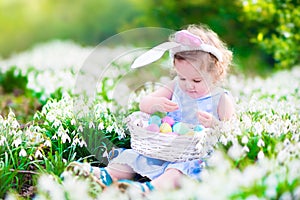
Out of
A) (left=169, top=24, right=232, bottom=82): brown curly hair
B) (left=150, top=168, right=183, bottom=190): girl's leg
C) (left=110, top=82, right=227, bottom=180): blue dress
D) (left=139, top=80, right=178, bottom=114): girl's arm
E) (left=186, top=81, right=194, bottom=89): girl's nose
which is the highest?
(left=169, top=24, right=232, bottom=82): brown curly hair

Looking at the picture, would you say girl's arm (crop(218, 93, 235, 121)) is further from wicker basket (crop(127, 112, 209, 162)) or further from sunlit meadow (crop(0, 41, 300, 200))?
wicker basket (crop(127, 112, 209, 162))

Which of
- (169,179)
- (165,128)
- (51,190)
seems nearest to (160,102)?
(165,128)

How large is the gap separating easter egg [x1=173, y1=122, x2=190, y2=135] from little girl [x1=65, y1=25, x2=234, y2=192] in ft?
0.32

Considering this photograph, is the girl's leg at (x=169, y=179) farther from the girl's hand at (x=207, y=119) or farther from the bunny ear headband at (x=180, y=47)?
the bunny ear headband at (x=180, y=47)

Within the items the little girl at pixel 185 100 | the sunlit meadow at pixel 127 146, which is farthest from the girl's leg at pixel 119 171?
the sunlit meadow at pixel 127 146

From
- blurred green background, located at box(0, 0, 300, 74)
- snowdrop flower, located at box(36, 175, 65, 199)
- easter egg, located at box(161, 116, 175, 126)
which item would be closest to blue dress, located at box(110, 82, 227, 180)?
easter egg, located at box(161, 116, 175, 126)

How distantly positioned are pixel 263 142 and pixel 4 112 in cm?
320

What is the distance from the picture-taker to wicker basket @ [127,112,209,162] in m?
3.46

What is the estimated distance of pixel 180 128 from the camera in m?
3.67

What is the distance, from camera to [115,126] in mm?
3945

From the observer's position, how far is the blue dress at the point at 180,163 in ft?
11.4

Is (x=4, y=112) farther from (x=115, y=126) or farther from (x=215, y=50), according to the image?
(x=215, y=50)

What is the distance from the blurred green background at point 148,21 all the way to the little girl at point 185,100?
2511 millimetres

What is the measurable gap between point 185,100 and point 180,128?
28 cm
